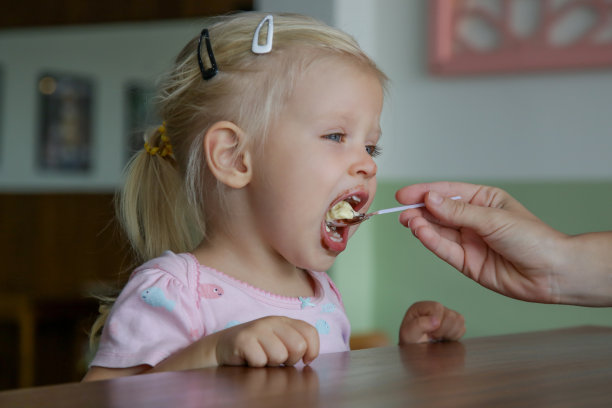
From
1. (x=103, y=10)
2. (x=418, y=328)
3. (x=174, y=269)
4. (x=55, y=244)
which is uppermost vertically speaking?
(x=103, y=10)

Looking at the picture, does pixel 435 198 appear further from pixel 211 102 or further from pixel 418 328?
pixel 211 102

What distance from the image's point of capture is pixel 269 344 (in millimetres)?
724

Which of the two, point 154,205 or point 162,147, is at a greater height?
point 162,147

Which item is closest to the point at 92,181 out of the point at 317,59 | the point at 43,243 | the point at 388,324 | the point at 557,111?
the point at 43,243

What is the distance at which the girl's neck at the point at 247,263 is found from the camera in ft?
3.67

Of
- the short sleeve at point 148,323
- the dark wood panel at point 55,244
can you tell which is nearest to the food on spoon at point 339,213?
the short sleeve at point 148,323

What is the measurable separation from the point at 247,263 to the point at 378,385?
0.56m

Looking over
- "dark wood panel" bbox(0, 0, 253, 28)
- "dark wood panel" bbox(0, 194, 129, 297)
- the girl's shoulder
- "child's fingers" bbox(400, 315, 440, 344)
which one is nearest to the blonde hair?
the girl's shoulder

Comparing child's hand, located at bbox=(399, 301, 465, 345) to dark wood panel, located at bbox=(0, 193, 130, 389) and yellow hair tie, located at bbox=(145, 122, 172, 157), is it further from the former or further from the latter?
dark wood panel, located at bbox=(0, 193, 130, 389)

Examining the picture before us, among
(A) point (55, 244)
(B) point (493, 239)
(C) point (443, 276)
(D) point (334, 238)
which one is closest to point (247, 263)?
(D) point (334, 238)

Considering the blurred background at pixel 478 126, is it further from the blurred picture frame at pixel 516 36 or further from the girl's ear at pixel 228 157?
the girl's ear at pixel 228 157

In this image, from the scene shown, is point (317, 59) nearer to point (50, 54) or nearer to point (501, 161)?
point (501, 161)

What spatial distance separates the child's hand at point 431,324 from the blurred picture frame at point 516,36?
1.18 m

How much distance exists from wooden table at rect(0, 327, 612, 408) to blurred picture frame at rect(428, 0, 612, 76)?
143cm
